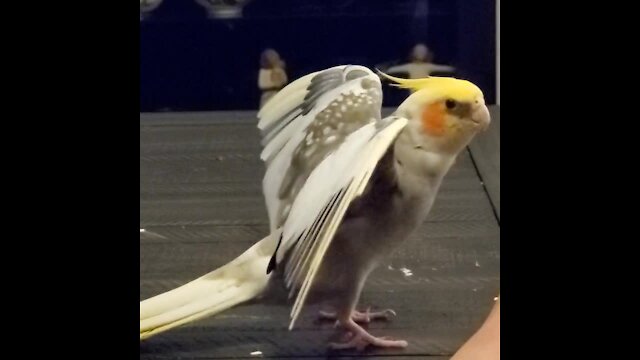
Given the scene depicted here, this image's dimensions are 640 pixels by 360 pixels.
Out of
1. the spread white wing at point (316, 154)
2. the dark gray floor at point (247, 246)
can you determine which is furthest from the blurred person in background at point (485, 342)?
the spread white wing at point (316, 154)

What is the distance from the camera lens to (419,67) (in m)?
0.75

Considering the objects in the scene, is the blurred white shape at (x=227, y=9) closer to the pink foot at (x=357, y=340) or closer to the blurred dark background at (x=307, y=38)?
the blurred dark background at (x=307, y=38)

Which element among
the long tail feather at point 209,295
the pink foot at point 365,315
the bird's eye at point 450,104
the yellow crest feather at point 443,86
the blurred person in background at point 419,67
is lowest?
the pink foot at point 365,315

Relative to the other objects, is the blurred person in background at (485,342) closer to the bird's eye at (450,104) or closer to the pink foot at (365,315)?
the pink foot at (365,315)

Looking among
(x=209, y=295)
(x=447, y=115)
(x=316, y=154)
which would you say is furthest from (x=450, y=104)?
(x=209, y=295)

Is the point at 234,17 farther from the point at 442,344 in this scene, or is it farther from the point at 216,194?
the point at 442,344

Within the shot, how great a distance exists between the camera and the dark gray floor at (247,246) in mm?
773

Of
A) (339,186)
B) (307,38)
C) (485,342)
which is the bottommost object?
(485,342)

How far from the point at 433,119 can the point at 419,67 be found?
4cm

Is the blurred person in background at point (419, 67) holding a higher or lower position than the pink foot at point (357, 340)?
higher

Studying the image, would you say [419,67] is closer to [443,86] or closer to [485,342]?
[443,86]

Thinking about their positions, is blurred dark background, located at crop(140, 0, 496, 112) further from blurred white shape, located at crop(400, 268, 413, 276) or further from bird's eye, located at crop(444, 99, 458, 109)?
blurred white shape, located at crop(400, 268, 413, 276)

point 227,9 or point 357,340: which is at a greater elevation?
point 227,9

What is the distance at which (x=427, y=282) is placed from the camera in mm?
793
